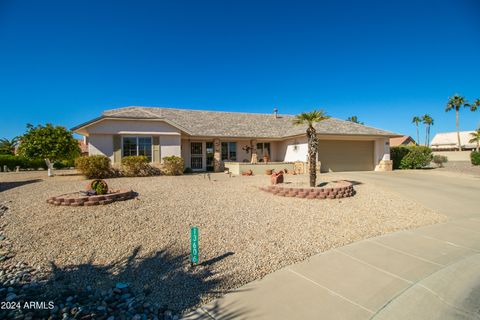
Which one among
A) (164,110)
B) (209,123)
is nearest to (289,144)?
(209,123)

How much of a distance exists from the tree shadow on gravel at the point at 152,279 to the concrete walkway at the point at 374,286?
42cm

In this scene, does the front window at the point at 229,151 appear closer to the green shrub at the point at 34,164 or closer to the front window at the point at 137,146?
the front window at the point at 137,146

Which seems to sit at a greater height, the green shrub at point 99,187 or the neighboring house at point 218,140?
the neighboring house at point 218,140

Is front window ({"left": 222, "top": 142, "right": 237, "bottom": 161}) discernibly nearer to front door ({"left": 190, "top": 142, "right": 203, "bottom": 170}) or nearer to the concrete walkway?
front door ({"left": 190, "top": 142, "right": 203, "bottom": 170})

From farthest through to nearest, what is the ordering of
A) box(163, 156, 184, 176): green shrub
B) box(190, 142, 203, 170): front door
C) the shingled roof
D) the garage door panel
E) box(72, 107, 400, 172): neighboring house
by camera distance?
box(190, 142, 203, 170): front door → the garage door panel → the shingled roof → box(163, 156, 184, 176): green shrub → box(72, 107, 400, 172): neighboring house

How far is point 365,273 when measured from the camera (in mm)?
4246

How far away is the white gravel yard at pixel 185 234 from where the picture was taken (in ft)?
14.4

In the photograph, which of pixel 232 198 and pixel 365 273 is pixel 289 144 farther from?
pixel 365 273

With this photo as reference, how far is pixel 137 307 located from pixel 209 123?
62.8 feet

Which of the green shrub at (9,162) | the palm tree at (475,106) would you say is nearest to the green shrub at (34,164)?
the green shrub at (9,162)

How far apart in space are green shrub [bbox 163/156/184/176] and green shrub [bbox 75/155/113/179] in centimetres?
333

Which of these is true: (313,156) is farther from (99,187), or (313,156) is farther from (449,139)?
(449,139)

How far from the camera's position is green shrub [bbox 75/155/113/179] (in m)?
14.3

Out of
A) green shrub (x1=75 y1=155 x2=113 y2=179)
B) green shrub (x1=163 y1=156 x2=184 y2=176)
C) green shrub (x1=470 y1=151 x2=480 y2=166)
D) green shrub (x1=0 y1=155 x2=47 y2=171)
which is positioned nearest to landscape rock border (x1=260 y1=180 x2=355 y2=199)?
green shrub (x1=163 y1=156 x2=184 y2=176)
